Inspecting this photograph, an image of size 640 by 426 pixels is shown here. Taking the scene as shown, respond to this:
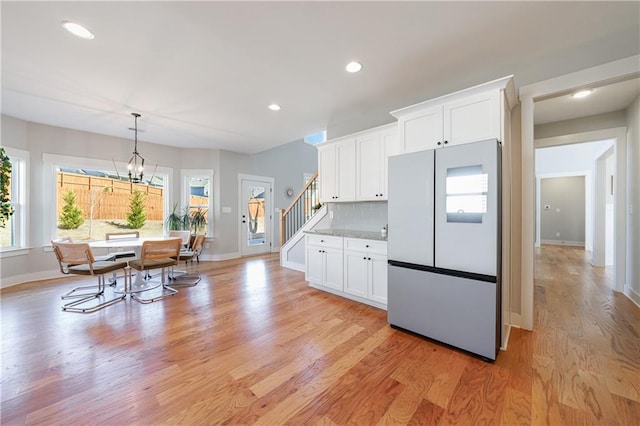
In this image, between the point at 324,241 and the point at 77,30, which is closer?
the point at 77,30

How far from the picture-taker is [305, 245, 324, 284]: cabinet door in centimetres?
378

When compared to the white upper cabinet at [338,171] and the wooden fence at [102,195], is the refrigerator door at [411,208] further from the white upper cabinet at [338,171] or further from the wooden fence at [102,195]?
the wooden fence at [102,195]

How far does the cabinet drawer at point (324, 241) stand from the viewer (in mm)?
3520

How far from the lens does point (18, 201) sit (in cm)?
418

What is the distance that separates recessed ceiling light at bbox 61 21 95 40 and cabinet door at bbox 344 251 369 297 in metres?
3.36

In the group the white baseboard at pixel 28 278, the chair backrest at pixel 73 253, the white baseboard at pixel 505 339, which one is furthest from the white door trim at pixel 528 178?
the white baseboard at pixel 28 278

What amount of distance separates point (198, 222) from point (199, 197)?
691mm

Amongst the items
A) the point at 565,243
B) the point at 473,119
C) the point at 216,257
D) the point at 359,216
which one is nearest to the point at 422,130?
the point at 473,119

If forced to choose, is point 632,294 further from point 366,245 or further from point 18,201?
point 18,201

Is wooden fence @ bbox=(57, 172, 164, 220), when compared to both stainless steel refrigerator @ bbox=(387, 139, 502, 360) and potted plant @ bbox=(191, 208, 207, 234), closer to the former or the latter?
potted plant @ bbox=(191, 208, 207, 234)

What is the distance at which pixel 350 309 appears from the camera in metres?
3.14

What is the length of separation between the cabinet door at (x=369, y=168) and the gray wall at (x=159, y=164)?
160 inches

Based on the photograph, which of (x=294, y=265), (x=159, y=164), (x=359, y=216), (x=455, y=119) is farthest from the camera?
(x=159, y=164)

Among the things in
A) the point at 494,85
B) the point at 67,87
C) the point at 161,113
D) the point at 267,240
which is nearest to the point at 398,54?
the point at 494,85
